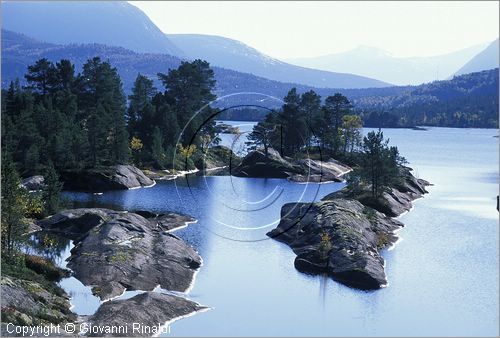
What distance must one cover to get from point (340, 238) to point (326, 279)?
6.08 metres

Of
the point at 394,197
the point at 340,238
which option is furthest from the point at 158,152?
the point at 340,238

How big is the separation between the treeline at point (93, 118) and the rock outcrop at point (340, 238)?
37.3 m

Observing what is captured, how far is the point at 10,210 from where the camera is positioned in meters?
46.4

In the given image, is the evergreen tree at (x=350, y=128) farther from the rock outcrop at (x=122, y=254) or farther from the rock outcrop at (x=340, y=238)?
the rock outcrop at (x=122, y=254)

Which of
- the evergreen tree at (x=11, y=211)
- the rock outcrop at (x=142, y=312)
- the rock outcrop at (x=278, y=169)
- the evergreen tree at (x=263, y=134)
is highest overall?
the evergreen tree at (x=263, y=134)

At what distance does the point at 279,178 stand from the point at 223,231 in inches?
1942

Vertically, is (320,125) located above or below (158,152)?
above

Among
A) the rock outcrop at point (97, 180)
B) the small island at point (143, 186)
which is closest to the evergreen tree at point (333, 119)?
the small island at point (143, 186)

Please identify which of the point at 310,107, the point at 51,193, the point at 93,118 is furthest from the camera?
the point at 310,107

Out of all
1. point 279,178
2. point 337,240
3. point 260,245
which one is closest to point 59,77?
point 279,178

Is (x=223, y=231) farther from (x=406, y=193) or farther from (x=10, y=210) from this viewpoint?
(x=406, y=193)

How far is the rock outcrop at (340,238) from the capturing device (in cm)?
5141

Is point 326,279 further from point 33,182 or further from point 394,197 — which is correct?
point 33,182

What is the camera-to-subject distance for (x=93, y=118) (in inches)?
4158
